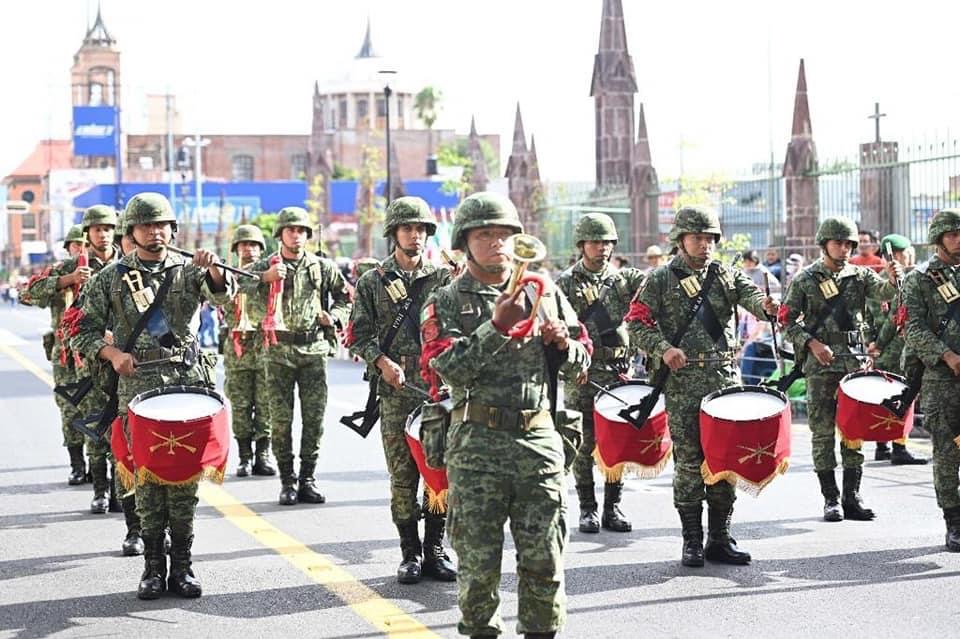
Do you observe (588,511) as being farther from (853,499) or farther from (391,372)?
(391,372)

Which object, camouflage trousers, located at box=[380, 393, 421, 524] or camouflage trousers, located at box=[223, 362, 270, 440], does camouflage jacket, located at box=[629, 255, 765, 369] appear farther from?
camouflage trousers, located at box=[223, 362, 270, 440]

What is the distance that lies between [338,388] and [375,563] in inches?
548

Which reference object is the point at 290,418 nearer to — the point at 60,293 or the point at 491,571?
the point at 60,293

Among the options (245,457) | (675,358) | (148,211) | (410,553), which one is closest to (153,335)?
(148,211)

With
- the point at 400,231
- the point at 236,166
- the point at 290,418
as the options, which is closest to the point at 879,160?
the point at 290,418

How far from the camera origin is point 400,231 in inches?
370

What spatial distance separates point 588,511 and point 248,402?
188 inches

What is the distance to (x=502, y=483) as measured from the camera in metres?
6.41

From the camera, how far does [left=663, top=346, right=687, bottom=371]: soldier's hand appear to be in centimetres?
928

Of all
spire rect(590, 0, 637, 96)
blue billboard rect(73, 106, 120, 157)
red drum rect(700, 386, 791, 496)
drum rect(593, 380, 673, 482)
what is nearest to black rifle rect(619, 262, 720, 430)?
drum rect(593, 380, 673, 482)

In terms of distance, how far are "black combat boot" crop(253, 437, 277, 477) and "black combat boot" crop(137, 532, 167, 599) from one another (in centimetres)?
534

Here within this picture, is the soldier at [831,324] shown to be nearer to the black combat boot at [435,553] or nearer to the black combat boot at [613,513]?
the black combat boot at [613,513]

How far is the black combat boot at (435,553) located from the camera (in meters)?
8.98

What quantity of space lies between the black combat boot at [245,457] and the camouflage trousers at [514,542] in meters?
7.76
